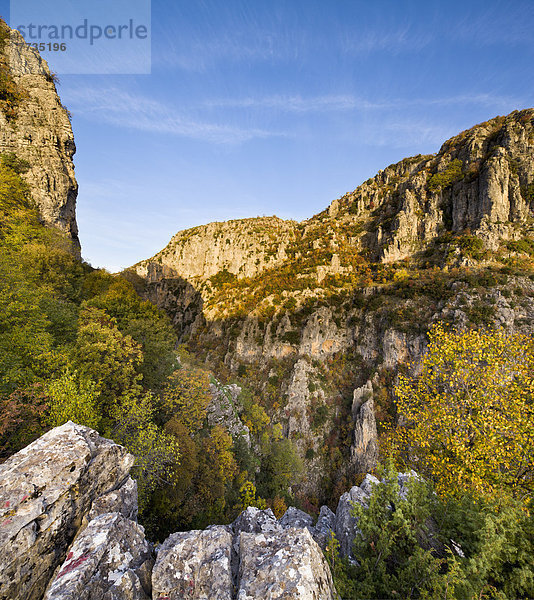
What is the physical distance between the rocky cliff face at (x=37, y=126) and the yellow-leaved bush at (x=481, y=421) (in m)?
51.1

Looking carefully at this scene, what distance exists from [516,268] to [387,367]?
120ft

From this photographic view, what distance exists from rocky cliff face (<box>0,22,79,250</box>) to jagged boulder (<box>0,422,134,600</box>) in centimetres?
4149

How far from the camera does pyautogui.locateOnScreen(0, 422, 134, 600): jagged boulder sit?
6035 millimetres

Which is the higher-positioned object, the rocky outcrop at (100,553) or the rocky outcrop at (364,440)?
the rocky outcrop at (100,553)

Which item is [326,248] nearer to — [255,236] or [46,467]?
[255,236]

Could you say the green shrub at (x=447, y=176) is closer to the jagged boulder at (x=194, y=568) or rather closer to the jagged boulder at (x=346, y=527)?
the jagged boulder at (x=346, y=527)

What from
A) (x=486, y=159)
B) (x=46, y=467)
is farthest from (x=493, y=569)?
(x=486, y=159)

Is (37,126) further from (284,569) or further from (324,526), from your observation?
(324,526)

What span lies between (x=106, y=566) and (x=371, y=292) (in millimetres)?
73570

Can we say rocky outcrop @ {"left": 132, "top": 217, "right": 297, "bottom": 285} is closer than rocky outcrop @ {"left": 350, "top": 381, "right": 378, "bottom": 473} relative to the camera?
No

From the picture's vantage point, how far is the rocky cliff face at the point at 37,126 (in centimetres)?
3478

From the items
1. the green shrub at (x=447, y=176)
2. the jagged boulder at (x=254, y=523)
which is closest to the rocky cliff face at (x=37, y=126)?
the jagged boulder at (x=254, y=523)

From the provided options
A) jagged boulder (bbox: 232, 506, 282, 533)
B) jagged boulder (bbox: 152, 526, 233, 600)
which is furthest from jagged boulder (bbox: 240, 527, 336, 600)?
jagged boulder (bbox: 232, 506, 282, 533)

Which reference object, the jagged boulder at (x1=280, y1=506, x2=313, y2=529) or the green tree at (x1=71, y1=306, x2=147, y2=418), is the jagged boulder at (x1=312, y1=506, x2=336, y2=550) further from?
the green tree at (x1=71, y1=306, x2=147, y2=418)
